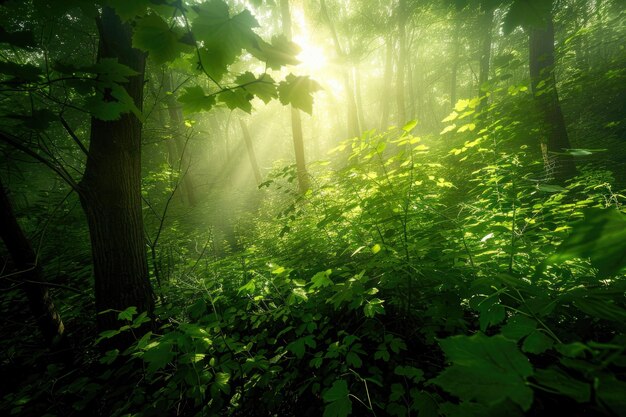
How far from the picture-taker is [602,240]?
2.04ft

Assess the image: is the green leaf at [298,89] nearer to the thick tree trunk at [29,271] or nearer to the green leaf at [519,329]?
the green leaf at [519,329]

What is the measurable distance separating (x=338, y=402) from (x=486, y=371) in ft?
3.06

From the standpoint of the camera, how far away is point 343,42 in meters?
18.6

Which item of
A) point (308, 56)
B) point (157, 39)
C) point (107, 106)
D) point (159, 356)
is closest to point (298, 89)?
point (308, 56)

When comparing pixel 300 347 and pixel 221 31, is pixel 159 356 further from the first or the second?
pixel 221 31

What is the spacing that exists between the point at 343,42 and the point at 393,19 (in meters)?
7.46

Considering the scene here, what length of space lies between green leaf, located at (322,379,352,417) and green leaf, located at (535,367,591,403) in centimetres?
86

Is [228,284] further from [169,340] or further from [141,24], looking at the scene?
[141,24]

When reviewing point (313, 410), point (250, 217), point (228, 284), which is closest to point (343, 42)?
point (250, 217)

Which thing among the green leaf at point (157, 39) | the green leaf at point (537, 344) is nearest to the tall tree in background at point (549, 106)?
the green leaf at point (537, 344)

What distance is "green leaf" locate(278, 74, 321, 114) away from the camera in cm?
133

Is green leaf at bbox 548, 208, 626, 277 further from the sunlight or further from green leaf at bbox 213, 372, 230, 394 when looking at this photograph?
green leaf at bbox 213, 372, 230, 394

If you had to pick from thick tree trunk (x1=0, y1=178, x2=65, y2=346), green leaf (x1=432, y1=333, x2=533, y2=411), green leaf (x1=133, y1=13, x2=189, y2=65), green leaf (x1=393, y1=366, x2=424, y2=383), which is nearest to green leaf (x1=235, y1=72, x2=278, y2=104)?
green leaf (x1=133, y1=13, x2=189, y2=65)

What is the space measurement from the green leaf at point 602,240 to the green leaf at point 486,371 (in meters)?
0.30
